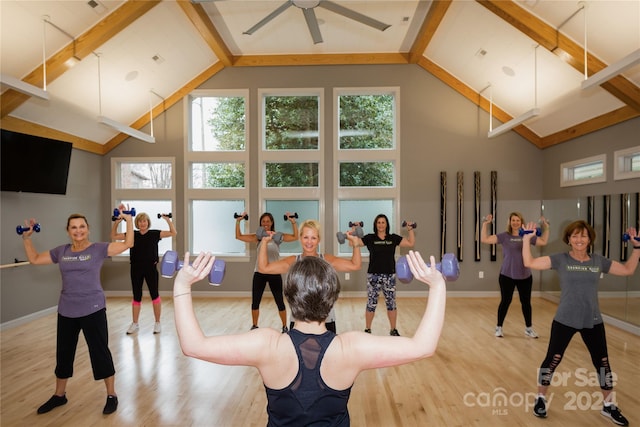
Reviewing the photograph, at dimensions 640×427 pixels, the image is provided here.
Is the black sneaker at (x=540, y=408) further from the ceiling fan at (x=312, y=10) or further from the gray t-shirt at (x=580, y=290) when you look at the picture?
the ceiling fan at (x=312, y=10)

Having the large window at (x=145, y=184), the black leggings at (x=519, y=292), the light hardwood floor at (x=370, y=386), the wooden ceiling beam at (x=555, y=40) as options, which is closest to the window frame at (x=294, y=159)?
the large window at (x=145, y=184)

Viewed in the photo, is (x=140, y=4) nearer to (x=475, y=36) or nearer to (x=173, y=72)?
(x=173, y=72)

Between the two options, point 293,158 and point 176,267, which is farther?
point 293,158

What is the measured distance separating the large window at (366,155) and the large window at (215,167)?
173 centimetres

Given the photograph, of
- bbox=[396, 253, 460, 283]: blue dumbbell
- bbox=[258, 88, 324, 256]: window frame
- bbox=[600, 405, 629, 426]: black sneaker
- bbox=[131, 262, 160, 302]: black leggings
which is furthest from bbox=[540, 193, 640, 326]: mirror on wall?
bbox=[131, 262, 160, 302]: black leggings

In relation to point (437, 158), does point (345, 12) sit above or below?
above

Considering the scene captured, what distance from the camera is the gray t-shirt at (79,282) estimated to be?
2.42 m

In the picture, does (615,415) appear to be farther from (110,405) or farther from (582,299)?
(110,405)

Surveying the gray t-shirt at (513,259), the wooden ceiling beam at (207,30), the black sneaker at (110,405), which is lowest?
the black sneaker at (110,405)

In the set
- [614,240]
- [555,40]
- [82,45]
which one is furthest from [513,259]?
[82,45]

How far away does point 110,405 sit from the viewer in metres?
2.55

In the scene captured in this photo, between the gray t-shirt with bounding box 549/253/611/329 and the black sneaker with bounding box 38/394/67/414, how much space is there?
353 centimetres

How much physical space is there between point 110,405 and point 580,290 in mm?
3264

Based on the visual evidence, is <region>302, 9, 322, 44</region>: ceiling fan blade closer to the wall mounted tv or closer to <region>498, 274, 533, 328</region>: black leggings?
<region>498, 274, 533, 328</region>: black leggings
